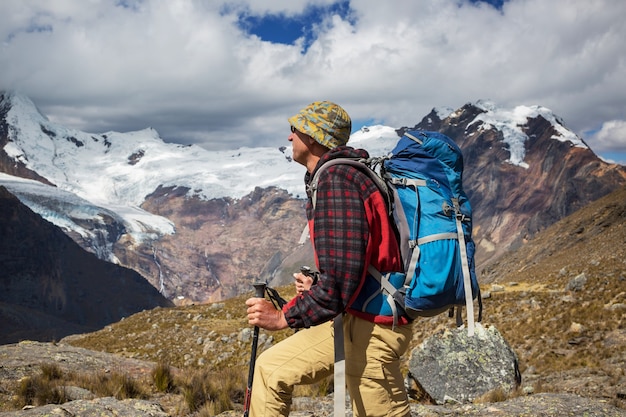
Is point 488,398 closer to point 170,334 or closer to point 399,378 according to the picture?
point 399,378

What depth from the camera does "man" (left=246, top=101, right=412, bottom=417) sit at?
369cm

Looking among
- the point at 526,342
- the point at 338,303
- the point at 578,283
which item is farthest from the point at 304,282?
the point at 578,283

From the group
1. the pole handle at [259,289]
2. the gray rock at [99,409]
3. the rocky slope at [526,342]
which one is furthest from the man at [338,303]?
the gray rock at [99,409]

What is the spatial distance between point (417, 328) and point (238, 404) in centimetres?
1710

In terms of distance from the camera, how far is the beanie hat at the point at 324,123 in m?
4.19

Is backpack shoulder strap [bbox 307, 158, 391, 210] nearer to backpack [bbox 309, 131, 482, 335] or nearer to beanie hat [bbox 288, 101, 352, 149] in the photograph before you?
backpack [bbox 309, 131, 482, 335]

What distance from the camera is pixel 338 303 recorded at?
3697 millimetres

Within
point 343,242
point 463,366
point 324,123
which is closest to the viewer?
point 343,242

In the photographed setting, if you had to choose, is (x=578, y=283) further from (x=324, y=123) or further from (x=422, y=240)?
(x=324, y=123)

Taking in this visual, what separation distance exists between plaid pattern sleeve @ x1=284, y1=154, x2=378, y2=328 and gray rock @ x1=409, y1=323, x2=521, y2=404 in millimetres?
7600

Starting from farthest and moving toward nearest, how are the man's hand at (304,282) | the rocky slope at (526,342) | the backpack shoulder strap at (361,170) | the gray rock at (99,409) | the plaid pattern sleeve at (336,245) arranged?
the rocky slope at (526,342) → the gray rock at (99,409) → the man's hand at (304,282) → the backpack shoulder strap at (361,170) → the plaid pattern sleeve at (336,245)

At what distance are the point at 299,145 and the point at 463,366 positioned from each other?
853cm

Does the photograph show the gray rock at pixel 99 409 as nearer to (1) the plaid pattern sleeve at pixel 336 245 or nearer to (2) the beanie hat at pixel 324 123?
(1) the plaid pattern sleeve at pixel 336 245

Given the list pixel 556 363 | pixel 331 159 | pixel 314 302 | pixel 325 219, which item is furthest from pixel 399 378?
pixel 556 363
